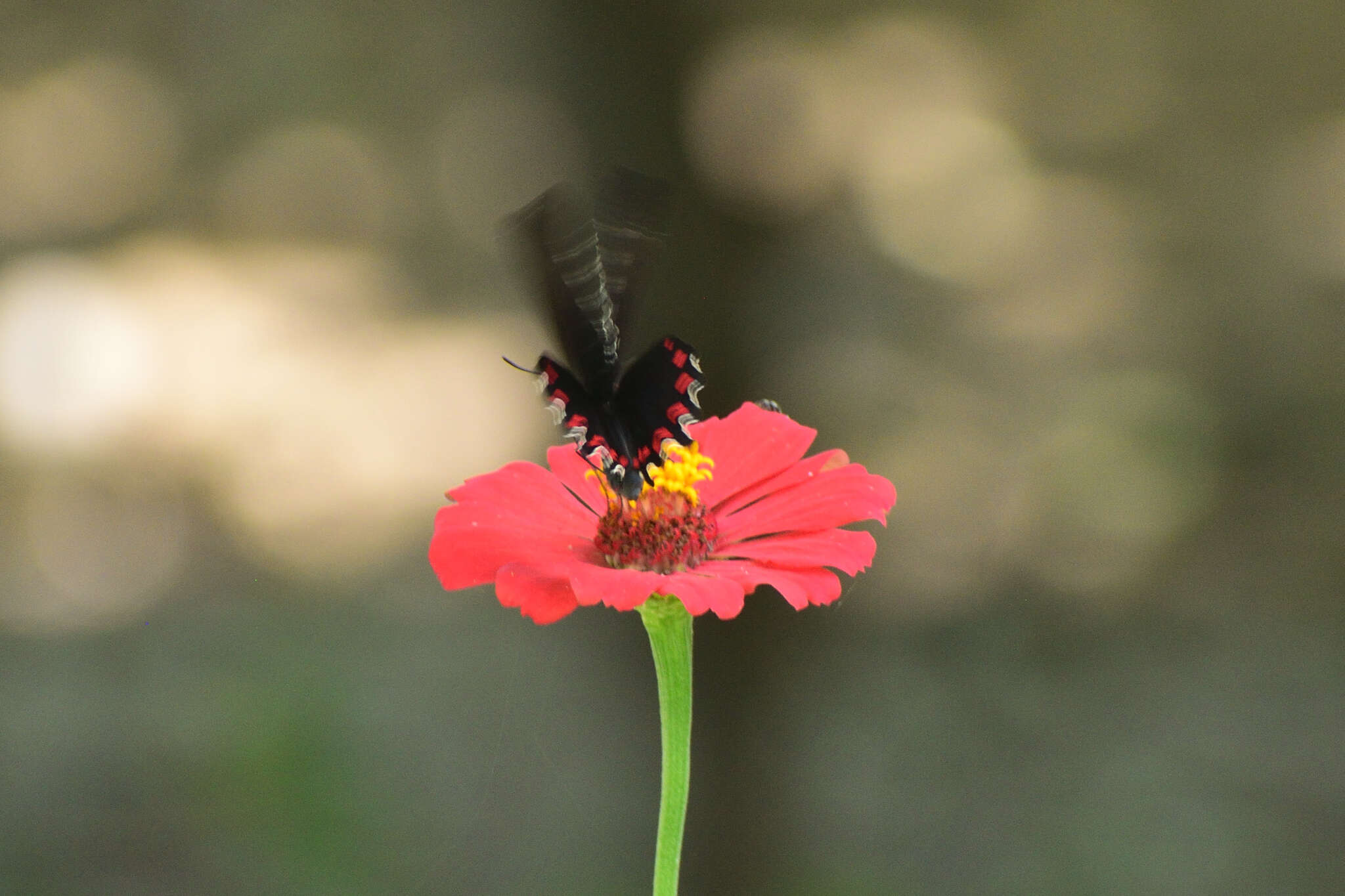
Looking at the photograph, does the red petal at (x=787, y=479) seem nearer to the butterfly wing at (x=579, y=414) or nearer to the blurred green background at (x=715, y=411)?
the butterfly wing at (x=579, y=414)

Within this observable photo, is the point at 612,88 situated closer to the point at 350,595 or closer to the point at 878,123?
the point at 878,123

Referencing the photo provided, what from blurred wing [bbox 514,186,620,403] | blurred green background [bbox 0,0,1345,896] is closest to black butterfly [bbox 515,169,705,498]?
blurred wing [bbox 514,186,620,403]

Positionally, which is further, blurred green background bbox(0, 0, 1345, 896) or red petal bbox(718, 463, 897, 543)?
blurred green background bbox(0, 0, 1345, 896)

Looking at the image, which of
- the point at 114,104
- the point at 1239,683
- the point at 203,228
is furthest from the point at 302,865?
the point at 1239,683

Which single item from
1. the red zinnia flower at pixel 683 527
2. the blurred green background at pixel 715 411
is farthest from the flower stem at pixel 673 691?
Result: the blurred green background at pixel 715 411

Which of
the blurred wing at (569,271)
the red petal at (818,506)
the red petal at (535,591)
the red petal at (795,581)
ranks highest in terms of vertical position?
the blurred wing at (569,271)

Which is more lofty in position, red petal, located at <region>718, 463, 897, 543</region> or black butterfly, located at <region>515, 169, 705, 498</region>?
black butterfly, located at <region>515, 169, 705, 498</region>

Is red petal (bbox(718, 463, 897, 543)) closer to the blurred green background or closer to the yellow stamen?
the yellow stamen
